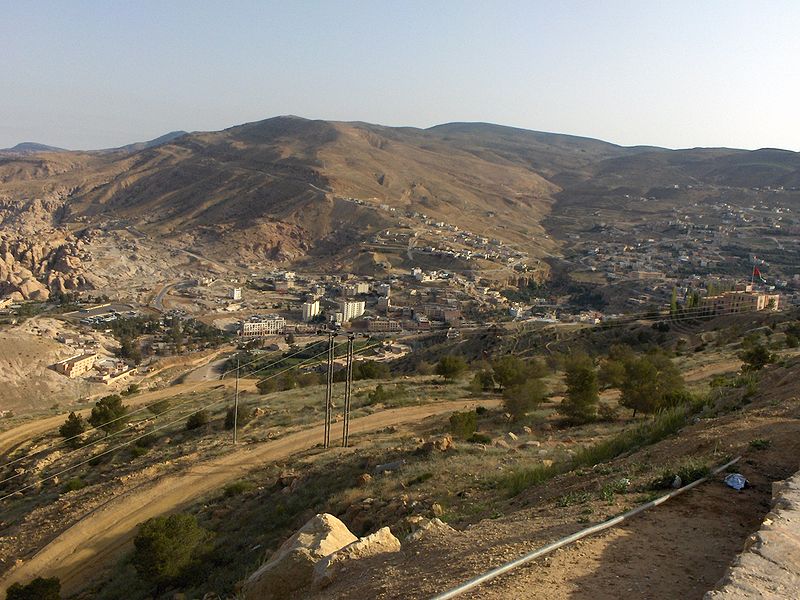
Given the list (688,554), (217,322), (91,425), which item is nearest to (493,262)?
(217,322)

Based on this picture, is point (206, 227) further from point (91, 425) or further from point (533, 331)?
point (91, 425)

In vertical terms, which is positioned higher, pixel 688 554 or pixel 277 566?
pixel 688 554

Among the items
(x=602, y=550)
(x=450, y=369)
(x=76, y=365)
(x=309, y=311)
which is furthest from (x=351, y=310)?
(x=602, y=550)

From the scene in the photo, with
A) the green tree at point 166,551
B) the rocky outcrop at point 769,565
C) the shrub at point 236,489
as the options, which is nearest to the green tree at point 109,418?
the shrub at point 236,489

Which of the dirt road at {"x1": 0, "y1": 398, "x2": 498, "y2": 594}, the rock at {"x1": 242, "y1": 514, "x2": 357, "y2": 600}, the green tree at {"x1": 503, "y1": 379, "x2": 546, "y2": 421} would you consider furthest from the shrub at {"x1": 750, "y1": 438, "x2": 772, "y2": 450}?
the dirt road at {"x1": 0, "y1": 398, "x2": 498, "y2": 594}

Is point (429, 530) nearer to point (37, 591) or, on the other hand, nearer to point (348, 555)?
point (348, 555)

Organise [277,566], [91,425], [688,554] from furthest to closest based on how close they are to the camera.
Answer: [91,425], [277,566], [688,554]
